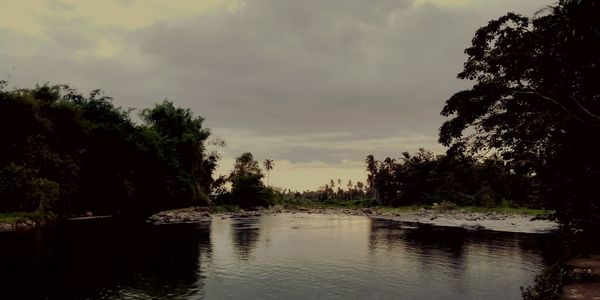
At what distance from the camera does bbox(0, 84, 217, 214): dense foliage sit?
5734 centimetres

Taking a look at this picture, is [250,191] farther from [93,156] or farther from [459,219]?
[459,219]

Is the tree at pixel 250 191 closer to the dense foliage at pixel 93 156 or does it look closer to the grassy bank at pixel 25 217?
the dense foliage at pixel 93 156

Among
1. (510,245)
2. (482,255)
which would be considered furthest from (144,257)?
(510,245)

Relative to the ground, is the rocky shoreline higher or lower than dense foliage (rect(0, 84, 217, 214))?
lower

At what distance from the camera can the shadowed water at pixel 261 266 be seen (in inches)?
850

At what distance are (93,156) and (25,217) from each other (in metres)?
26.8

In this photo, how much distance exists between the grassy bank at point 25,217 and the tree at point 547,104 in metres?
52.6

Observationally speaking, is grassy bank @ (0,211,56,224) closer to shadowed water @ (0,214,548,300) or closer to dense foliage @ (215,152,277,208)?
shadowed water @ (0,214,548,300)

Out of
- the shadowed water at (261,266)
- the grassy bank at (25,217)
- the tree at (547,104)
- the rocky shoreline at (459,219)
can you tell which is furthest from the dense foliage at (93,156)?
the tree at (547,104)

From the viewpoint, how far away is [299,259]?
3178cm

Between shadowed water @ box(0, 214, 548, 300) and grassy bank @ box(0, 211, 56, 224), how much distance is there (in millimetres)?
9158

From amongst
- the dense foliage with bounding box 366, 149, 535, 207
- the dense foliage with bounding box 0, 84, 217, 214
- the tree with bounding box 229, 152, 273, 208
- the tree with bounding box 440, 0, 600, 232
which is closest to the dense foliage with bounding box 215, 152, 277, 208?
the tree with bounding box 229, 152, 273, 208

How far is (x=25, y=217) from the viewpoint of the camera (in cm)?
5516

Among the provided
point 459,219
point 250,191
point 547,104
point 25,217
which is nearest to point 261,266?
point 547,104
